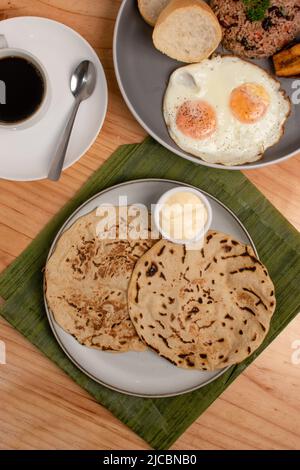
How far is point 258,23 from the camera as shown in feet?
4.67

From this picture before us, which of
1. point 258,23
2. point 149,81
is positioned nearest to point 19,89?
point 149,81

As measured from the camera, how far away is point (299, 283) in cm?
151

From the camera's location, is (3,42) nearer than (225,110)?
Yes

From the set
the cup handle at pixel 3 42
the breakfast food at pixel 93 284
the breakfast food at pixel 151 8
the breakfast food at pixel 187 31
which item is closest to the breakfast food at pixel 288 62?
the breakfast food at pixel 187 31

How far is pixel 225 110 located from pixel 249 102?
3.0 inches

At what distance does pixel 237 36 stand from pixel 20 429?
1.43m

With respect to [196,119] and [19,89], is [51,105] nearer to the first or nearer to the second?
[19,89]

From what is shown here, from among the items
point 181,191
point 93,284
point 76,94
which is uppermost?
point 76,94

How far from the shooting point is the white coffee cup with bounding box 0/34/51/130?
1330mm

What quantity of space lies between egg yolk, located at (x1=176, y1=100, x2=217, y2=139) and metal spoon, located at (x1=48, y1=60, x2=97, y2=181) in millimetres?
289

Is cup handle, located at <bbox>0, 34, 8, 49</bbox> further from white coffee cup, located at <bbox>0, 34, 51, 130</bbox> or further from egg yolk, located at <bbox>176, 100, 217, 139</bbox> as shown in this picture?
egg yolk, located at <bbox>176, 100, 217, 139</bbox>

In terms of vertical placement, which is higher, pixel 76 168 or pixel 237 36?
pixel 237 36

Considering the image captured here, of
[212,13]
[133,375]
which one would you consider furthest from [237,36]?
[133,375]

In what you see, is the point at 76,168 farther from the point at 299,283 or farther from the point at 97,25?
the point at 299,283
